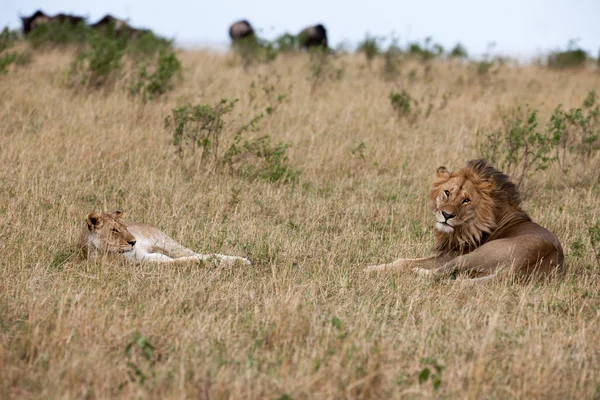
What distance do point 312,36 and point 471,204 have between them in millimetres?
19712

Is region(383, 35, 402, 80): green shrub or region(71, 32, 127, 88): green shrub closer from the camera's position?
region(71, 32, 127, 88): green shrub

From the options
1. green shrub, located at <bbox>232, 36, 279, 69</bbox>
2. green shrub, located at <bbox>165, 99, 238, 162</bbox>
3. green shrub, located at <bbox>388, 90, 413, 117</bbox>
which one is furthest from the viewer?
green shrub, located at <bbox>232, 36, 279, 69</bbox>

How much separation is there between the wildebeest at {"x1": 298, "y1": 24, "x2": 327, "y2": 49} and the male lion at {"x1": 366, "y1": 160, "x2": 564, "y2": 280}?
712 inches

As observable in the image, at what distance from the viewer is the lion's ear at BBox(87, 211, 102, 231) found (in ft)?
20.2

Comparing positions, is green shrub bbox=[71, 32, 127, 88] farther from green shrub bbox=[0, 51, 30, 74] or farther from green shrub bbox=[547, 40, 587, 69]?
green shrub bbox=[547, 40, 587, 69]

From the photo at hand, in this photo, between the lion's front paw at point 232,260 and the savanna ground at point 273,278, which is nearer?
the savanna ground at point 273,278

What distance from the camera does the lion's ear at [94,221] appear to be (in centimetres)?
617

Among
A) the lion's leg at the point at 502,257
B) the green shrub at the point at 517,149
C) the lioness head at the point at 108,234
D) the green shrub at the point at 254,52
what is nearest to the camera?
the lion's leg at the point at 502,257

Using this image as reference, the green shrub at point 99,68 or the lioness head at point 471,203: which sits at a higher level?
the green shrub at point 99,68

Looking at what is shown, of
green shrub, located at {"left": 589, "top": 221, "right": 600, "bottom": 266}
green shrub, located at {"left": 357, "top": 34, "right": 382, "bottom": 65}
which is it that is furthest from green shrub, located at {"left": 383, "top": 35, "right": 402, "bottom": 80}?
green shrub, located at {"left": 589, "top": 221, "right": 600, "bottom": 266}

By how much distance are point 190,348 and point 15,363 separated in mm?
895

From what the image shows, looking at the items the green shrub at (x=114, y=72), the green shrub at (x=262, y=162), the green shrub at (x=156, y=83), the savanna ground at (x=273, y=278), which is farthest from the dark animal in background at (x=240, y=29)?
the green shrub at (x=262, y=162)

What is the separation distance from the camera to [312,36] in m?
A: 25.3

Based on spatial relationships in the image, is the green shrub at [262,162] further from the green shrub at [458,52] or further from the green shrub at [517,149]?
the green shrub at [458,52]
